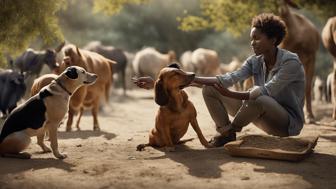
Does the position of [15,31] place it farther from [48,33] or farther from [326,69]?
[326,69]

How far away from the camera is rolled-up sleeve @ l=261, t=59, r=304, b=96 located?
5195 millimetres

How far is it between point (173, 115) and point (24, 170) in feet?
5.80

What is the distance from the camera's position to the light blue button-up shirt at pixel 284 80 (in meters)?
5.22

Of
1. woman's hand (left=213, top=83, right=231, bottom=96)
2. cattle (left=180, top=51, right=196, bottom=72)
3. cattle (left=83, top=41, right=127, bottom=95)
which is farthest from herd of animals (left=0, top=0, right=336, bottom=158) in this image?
cattle (left=180, top=51, right=196, bottom=72)

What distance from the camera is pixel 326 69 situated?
20344 mm

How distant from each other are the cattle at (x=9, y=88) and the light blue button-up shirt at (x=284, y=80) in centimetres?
540

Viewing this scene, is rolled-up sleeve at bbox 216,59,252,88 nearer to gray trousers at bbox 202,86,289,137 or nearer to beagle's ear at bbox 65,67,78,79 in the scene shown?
gray trousers at bbox 202,86,289,137

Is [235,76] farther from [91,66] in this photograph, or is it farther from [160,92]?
[91,66]

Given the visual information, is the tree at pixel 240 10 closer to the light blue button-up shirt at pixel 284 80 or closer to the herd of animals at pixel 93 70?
the herd of animals at pixel 93 70

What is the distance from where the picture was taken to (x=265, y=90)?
526 centimetres

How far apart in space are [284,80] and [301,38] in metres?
3.40

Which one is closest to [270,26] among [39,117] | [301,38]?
[39,117]

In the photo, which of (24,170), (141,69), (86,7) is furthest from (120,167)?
(86,7)

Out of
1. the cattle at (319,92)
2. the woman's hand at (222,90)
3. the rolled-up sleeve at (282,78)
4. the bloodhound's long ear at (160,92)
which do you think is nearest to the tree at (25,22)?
the bloodhound's long ear at (160,92)
